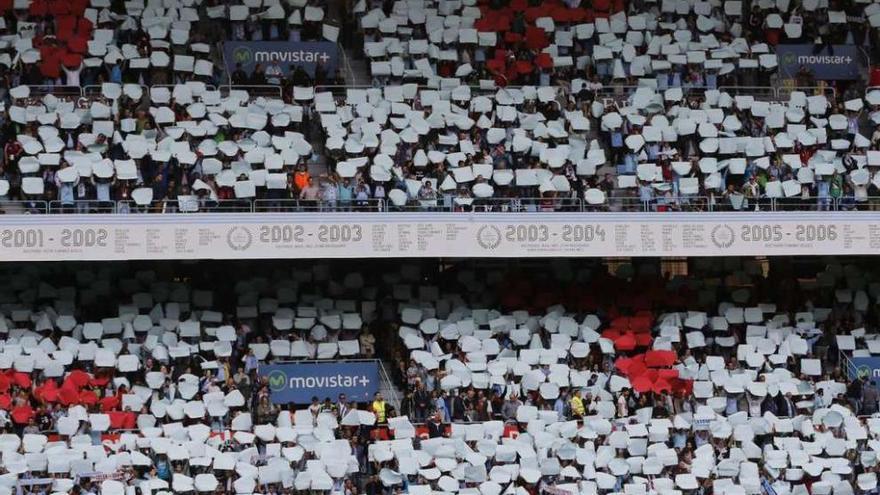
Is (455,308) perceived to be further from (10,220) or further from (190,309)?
(10,220)

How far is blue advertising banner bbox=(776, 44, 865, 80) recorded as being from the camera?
97.7 ft

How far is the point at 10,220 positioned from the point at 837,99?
1338 cm

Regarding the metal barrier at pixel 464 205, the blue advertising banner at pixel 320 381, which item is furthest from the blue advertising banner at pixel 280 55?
the blue advertising banner at pixel 320 381

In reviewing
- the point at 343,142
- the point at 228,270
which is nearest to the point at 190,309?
the point at 228,270

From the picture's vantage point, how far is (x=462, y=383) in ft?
82.8

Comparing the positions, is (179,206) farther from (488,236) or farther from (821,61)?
(821,61)

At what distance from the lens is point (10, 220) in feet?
79.2

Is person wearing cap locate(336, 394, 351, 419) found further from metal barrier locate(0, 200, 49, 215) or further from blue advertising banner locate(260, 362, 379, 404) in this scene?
metal barrier locate(0, 200, 49, 215)

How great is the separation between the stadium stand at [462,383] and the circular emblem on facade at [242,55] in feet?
11.5

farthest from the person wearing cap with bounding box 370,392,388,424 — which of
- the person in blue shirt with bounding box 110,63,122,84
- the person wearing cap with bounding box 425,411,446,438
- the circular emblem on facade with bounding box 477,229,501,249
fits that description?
the person in blue shirt with bounding box 110,63,122,84

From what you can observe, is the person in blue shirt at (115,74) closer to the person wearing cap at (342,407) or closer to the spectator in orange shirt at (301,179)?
the spectator in orange shirt at (301,179)

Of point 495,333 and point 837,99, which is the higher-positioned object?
point 837,99

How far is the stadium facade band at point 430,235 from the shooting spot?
80.0ft

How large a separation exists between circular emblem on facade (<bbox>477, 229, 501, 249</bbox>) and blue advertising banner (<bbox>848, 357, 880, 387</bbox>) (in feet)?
19.6
